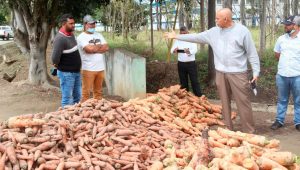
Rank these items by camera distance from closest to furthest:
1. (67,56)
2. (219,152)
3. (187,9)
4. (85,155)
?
(219,152) < (85,155) < (67,56) < (187,9)

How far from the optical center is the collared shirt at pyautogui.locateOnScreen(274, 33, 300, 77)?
6.74 meters

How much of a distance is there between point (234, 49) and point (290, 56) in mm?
1206

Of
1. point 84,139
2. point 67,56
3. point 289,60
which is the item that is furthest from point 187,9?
point 84,139

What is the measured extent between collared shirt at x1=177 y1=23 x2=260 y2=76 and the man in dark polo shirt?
7.80ft

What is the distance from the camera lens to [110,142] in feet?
17.1

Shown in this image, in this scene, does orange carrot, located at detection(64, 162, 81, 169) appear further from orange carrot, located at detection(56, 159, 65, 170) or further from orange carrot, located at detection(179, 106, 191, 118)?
orange carrot, located at detection(179, 106, 191, 118)

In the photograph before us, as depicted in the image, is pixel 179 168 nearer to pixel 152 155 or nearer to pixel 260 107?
pixel 152 155

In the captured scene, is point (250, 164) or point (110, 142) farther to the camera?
point (110, 142)

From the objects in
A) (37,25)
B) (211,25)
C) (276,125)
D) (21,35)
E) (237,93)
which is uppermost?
(37,25)

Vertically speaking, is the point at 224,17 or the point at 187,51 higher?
the point at 224,17

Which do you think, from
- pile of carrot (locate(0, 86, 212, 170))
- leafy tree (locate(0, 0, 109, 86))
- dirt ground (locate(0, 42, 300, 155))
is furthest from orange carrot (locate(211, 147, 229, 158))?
leafy tree (locate(0, 0, 109, 86))

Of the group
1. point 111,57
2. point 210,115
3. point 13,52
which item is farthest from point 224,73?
point 13,52

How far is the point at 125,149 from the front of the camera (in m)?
5.06

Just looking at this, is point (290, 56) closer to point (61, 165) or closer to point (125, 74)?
point (125, 74)
